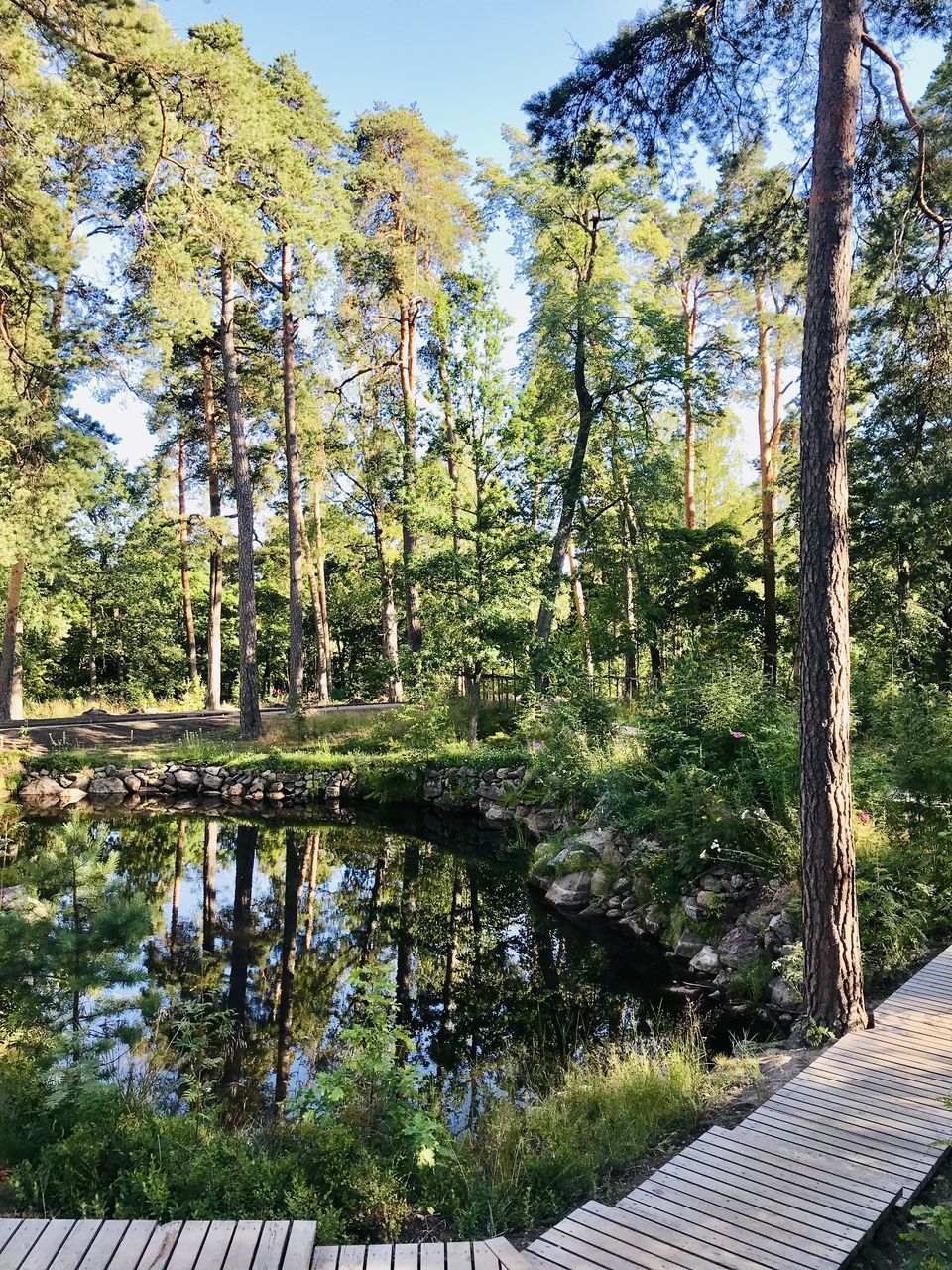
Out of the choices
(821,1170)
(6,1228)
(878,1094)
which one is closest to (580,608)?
(878,1094)

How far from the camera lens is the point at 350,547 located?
25.0 metres

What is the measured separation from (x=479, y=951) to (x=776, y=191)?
8.06 metres

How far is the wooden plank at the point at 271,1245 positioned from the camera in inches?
112

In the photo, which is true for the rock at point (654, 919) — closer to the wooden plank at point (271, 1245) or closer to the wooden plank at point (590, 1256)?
the wooden plank at point (590, 1256)

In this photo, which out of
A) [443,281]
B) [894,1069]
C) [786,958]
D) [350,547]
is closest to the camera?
[894,1069]

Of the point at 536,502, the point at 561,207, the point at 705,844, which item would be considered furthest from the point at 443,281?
the point at 705,844

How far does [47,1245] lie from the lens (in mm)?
2965

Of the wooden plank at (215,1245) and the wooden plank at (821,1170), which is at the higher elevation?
the wooden plank at (215,1245)

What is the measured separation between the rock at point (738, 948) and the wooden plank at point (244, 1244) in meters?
4.86

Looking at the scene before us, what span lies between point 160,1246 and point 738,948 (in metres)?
5.40

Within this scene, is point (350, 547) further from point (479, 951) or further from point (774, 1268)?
point (774, 1268)

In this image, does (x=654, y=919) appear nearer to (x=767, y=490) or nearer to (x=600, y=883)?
(x=600, y=883)

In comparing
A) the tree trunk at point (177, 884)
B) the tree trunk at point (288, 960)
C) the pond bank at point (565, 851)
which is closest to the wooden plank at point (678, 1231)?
the tree trunk at point (288, 960)

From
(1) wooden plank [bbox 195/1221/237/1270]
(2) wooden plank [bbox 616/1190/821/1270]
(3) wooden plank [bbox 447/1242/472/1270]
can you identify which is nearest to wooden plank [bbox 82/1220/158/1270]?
(1) wooden plank [bbox 195/1221/237/1270]
